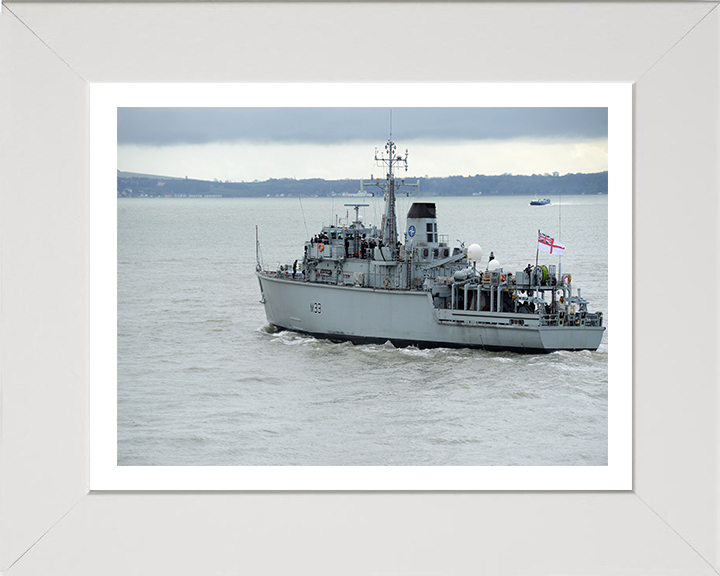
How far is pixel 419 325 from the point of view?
494 inches

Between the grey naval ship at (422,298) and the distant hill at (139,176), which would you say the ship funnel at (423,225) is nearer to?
the grey naval ship at (422,298)

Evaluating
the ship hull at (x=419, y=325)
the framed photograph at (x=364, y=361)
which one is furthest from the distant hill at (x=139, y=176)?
the ship hull at (x=419, y=325)

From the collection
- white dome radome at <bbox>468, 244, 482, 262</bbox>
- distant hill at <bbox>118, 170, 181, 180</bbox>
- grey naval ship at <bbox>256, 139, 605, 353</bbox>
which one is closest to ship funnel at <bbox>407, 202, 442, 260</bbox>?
grey naval ship at <bbox>256, 139, 605, 353</bbox>

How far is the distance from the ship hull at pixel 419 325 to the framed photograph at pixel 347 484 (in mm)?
7778

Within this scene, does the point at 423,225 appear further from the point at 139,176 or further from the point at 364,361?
the point at 139,176

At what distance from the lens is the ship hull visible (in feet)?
40.1

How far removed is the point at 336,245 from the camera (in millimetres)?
13812

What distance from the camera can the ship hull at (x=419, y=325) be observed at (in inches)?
481

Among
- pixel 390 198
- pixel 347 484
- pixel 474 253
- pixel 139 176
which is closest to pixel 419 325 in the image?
pixel 474 253

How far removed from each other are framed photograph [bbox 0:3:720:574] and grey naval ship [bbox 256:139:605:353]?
7855 millimetres

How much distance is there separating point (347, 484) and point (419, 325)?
8.11 m
